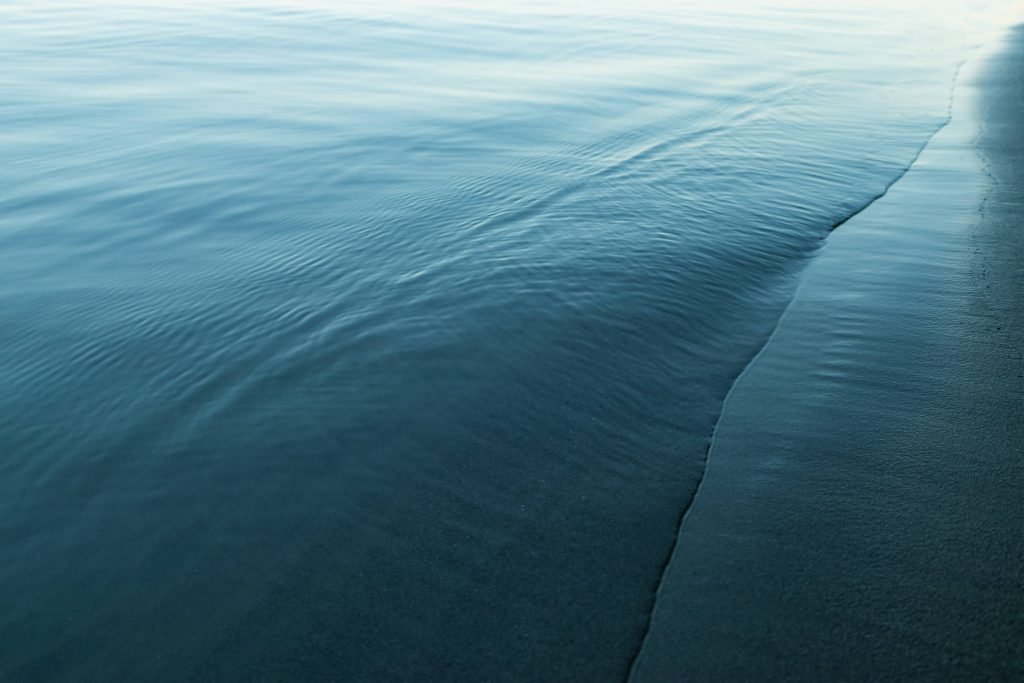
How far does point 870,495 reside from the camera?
544 cm

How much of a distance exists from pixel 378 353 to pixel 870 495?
4.59 meters

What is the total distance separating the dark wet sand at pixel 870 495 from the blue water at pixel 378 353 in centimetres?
36

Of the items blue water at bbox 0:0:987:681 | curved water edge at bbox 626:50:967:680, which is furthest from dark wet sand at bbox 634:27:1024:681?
blue water at bbox 0:0:987:681

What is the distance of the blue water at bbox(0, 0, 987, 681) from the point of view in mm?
4727

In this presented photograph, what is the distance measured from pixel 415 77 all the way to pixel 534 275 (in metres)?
13.2

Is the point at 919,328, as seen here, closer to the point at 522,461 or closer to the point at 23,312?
the point at 522,461

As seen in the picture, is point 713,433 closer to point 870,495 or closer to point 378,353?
point 870,495

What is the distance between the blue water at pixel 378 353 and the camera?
15.5 feet

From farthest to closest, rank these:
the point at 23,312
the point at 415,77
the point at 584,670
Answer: the point at 415,77, the point at 23,312, the point at 584,670

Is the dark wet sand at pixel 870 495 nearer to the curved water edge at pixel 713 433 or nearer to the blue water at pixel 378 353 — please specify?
the curved water edge at pixel 713 433

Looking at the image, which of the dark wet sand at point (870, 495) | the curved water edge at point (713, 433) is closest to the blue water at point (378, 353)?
the curved water edge at point (713, 433)

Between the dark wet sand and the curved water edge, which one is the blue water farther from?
→ the dark wet sand

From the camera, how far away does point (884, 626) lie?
4.37m

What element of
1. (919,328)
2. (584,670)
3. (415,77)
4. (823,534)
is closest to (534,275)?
(919,328)
